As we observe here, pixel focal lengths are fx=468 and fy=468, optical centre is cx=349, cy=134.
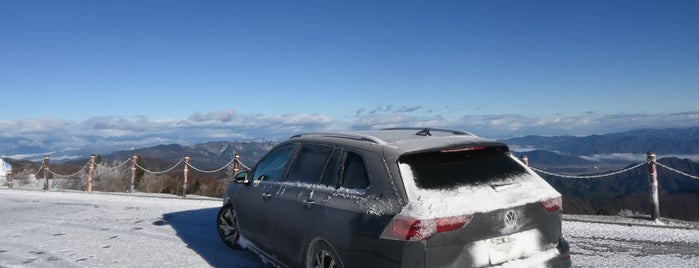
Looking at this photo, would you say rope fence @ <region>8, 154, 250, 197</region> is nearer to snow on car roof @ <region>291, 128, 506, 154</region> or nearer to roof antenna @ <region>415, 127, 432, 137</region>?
snow on car roof @ <region>291, 128, 506, 154</region>

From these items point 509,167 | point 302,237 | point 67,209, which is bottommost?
point 67,209

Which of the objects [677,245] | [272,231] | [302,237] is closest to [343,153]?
[302,237]

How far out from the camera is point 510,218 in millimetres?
3453

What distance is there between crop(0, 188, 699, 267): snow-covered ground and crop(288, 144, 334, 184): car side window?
1513 millimetres

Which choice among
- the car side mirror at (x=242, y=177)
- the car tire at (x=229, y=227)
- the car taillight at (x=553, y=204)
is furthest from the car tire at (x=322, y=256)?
the car tire at (x=229, y=227)

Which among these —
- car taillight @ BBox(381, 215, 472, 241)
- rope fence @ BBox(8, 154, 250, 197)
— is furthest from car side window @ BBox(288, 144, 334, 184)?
rope fence @ BBox(8, 154, 250, 197)

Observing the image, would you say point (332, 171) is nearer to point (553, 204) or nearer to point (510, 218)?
point (510, 218)

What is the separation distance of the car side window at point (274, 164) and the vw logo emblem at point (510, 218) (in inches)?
99.9

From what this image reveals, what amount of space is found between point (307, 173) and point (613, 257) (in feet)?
13.0

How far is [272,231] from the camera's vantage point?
4.95 meters

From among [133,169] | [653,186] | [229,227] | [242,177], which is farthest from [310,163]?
[133,169]

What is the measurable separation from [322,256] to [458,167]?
1383 mm

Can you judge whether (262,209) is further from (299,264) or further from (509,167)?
(509,167)

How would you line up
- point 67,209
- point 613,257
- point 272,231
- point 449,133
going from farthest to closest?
point 67,209 < point 613,257 < point 272,231 < point 449,133
